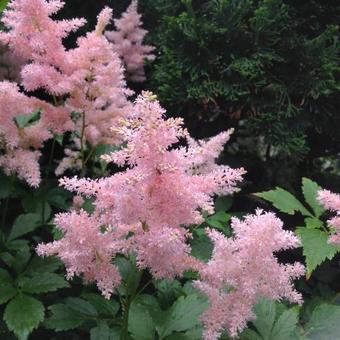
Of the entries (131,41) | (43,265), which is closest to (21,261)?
(43,265)

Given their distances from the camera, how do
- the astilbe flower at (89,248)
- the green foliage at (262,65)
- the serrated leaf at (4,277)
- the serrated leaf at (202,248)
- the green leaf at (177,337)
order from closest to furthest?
the astilbe flower at (89,248), the green leaf at (177,337), the serrated leaf at (4,277), the serrated leaf at (202,248), the green foliage at (262,65)

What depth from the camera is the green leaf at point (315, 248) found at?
6.37 ft

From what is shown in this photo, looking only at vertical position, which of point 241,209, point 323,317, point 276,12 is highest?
point 276,12

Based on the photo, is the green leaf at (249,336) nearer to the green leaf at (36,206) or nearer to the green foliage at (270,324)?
the green foliage at (270,324)

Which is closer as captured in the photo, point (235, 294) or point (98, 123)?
point (235, 294)

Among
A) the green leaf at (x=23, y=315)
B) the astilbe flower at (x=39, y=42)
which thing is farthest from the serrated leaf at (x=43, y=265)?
the astilbe flower at (x=39, y=42)

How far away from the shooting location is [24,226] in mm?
2379

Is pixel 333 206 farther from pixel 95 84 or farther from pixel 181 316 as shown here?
pixel 95 84

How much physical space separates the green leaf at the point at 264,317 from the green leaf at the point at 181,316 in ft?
0.71

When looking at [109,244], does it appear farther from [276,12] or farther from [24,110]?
[276,12]

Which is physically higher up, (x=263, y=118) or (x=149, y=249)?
(x=149, y=249)

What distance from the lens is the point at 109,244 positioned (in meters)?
1.55

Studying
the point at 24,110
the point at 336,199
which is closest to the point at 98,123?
the point at 24,110

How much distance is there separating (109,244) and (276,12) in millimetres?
1894
